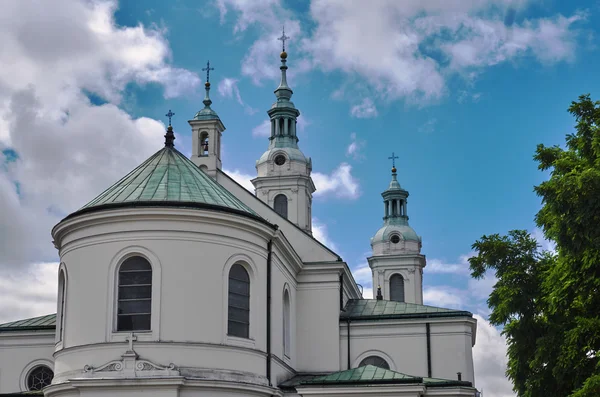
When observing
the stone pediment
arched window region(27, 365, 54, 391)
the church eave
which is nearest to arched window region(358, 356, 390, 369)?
the church eave

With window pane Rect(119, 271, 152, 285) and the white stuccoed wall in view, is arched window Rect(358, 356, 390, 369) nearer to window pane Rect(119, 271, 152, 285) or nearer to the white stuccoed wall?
window pane Rect(119, 271, 152, 285)

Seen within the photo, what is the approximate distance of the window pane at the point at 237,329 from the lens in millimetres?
26484

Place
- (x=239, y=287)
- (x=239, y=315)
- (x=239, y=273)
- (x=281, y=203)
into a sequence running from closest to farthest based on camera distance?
1. (x=239, y=315)
2. (x=239, y=287)
3. (x=239, y=273)
4. (x=281, y=203)

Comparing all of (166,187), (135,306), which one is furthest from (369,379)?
(166,187)

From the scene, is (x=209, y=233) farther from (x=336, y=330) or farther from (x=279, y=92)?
(x=279, y=92)

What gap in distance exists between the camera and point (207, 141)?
36781 mm

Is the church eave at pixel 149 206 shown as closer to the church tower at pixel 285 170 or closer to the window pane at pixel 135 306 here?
the window pane at pixel 135 306

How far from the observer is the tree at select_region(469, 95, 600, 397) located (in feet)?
66.7

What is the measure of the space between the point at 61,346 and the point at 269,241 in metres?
7.21

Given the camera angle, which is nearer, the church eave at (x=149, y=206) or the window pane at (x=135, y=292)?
the window pane at (x=135, y=292)

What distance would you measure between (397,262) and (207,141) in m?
31.9

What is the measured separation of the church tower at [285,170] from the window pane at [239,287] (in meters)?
19.6

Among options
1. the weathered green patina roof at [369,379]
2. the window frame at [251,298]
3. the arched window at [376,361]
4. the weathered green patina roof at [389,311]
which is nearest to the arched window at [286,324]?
the weathered green patina roof at [389,311]

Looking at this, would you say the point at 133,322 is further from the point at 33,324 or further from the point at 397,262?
the point at 397,262
